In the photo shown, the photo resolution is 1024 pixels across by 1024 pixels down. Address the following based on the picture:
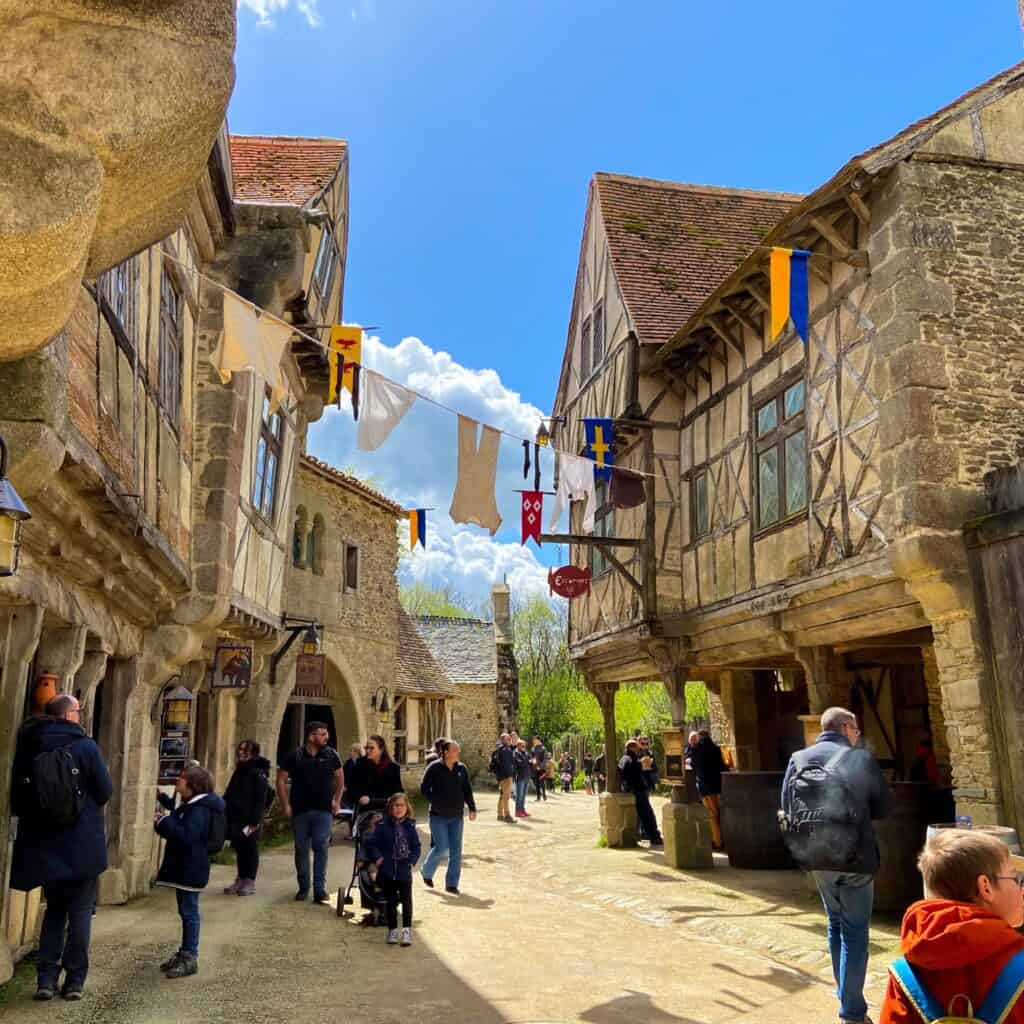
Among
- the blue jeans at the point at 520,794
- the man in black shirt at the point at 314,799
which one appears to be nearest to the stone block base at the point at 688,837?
the man in black shirt at the point at 314,799

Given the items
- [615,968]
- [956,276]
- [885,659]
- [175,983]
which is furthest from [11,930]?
[885,659]

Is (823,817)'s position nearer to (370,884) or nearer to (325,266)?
(370,884)

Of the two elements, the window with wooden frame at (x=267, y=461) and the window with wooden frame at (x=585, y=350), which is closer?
the window with wooden frame at (x=267, y=461)

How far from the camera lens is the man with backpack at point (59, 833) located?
459 cm

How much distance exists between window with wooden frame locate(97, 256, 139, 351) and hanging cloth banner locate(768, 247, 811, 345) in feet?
16.3

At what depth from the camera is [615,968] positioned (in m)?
5.92

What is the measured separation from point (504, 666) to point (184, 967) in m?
24.6

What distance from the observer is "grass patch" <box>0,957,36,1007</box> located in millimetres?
4743

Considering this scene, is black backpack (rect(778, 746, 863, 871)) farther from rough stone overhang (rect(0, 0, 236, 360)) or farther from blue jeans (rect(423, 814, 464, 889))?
blue jeans (rect(423, 814, 464, 889))

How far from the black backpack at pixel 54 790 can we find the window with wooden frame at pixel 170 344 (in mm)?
3466

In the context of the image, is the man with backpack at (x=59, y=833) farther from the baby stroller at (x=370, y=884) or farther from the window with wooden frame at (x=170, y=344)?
the window with wooden frame at (x=170, y=344)

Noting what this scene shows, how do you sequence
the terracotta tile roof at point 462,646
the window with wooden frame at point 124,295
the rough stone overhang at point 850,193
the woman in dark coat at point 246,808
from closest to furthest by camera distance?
1. the window with wooden frame at point 124,295
2. the rough stone overhang at point 850,193
3. the woman in dark coat at point 246,808
4. the terracotta tile roof at point 462,646

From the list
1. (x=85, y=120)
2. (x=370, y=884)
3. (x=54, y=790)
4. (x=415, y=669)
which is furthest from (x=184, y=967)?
(x=415, y=669)

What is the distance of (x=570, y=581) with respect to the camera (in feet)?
42.6
